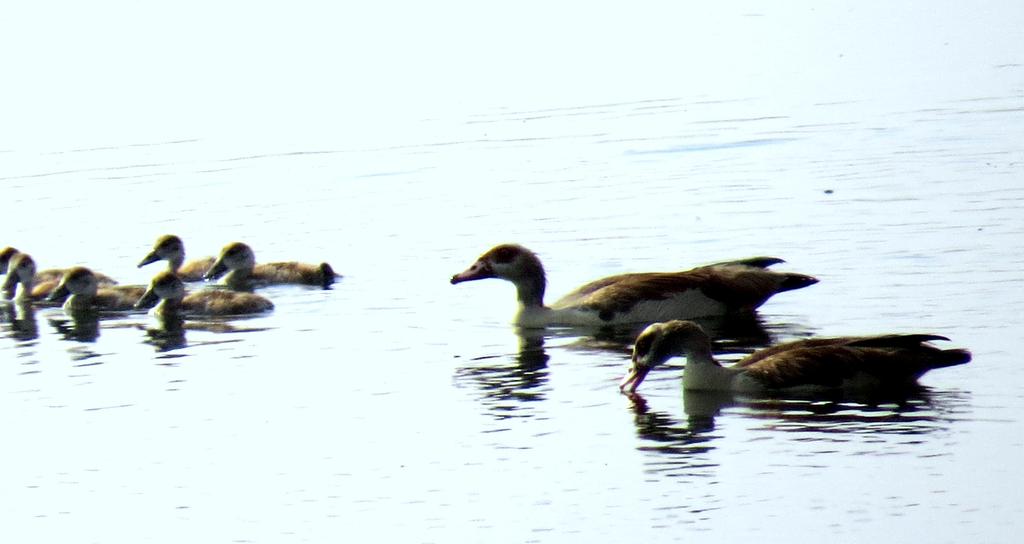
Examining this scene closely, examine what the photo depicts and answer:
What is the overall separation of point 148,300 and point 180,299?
0.30m

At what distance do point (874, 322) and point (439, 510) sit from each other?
546 centimetres

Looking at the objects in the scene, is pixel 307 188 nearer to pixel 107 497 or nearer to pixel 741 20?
pixel 107 497

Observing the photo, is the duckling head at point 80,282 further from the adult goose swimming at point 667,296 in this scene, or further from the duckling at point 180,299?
the adult goose swimming at point 667,296

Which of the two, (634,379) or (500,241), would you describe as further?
(500,241)

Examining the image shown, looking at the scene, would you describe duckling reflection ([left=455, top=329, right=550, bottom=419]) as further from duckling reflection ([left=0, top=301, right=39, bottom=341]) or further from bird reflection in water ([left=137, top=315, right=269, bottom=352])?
duckling reflection ([left=0, top=301, right=39, bottom=341])

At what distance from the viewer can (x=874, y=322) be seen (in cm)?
1638

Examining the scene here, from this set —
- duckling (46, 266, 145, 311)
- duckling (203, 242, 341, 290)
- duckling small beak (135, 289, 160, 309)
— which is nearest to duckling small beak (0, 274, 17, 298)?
duckling (46, 266, 145, 311)

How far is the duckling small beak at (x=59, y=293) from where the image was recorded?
65.9 ft

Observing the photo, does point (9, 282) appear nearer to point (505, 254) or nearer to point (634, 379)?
point (505, 254)

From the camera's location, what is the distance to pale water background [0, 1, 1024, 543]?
12.1 metres

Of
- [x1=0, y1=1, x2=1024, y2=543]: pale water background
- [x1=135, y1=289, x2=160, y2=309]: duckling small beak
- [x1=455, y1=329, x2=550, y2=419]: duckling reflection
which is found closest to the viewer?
[x1=0, y1=1, x2=1024, y2=543]: pale water background

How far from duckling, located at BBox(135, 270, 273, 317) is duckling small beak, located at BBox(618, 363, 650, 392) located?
5413 mm

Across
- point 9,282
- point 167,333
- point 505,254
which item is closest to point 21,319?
point 9,282

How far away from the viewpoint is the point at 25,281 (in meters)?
21.0
